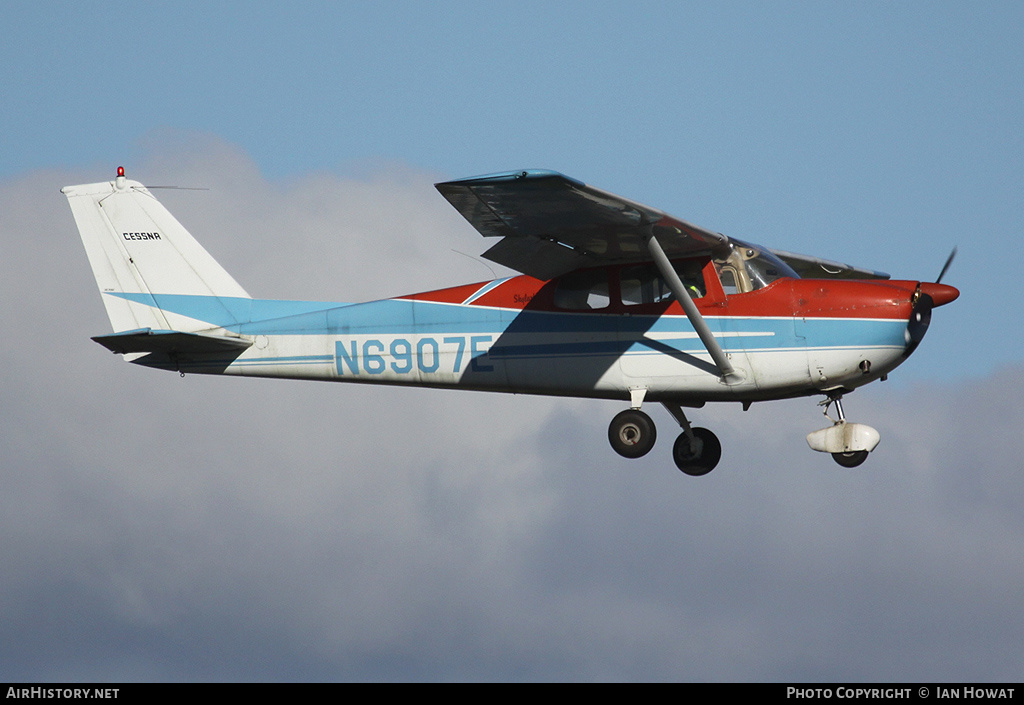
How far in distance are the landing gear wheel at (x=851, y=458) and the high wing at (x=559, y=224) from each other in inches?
112

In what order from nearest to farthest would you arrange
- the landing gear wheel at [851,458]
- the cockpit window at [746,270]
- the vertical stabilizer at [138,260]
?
the landing gear wheel at [851,458], the cockpit window at [746,270], the vertical stabilizer at [138,260]

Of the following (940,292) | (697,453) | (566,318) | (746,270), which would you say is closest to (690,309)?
(746,270)

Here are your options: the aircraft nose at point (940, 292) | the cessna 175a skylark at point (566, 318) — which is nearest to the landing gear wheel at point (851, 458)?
the cessna 175a skylark at point (566, 318)

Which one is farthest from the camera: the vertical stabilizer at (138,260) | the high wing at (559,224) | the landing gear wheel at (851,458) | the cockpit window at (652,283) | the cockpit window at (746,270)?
the vertical stabilizer at (138,260)

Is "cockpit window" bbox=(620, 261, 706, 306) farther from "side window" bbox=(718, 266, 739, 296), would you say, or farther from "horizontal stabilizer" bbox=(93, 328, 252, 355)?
"horizontal stabilizer" bbox=(93, 328, 252, 355)

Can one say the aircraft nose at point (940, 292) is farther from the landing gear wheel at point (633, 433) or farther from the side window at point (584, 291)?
the side window at point (584, 291)

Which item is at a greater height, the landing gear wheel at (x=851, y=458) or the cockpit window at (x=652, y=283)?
the cockpit window at (x=652, y=283)

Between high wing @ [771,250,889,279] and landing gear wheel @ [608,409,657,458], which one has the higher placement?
high wing @ [771,250,889,279]

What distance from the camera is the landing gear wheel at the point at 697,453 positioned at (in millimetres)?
17688

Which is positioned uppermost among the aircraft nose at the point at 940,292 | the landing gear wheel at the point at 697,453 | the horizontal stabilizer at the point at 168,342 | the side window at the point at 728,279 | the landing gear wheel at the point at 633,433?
the side window at the point at 728,279

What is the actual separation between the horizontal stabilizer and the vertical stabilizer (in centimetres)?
73

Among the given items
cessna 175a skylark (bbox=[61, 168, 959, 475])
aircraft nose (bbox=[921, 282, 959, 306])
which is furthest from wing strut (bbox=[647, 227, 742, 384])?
aircraft nose (bbox=[921, 282, 959, 306])

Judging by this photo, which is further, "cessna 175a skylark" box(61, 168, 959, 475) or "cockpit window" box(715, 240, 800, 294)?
"cockpit window" box(715, 240, 800, 294)

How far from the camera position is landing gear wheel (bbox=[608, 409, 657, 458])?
1683cm
